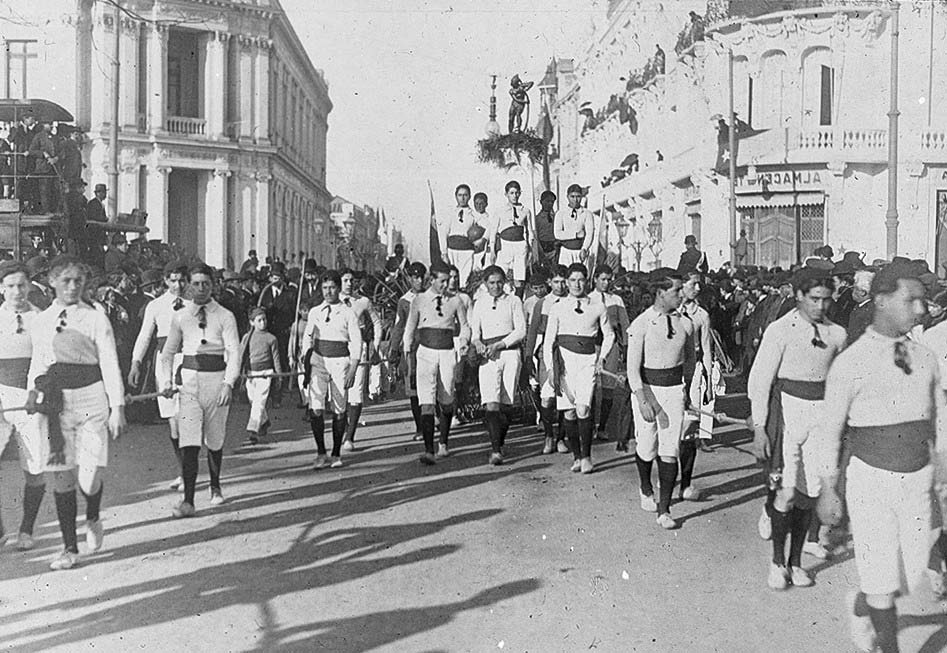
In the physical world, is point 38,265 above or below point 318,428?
above

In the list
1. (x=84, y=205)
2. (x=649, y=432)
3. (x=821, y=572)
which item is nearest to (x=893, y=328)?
(x=821, y=572)

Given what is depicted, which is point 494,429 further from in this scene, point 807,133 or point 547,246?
point 807,133

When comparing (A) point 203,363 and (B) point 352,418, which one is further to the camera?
(B) point 352,418

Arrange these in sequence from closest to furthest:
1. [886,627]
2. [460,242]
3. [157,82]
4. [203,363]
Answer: [886,627] → [203,363] → [460,242] → [157,82]

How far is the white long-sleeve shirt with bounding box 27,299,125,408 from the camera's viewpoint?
21.9 ft

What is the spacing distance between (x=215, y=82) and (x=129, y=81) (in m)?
3.96

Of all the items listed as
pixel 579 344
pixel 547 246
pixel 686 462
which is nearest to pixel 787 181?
pixel 547 246

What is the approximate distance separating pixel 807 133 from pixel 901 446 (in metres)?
28.9

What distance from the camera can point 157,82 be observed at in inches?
1656

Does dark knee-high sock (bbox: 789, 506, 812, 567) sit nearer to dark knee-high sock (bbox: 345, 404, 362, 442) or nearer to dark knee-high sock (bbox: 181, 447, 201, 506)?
dark knee-high sock (bbox: 181, 447, 201, 506)

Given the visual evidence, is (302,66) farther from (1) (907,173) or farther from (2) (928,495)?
(2) (928,495)

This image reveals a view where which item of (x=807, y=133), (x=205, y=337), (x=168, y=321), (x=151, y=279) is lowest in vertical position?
(x=205, y=337)

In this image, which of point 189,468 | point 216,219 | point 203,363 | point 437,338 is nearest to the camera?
point 189,468

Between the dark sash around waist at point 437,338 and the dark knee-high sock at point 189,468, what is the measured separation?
305cm
